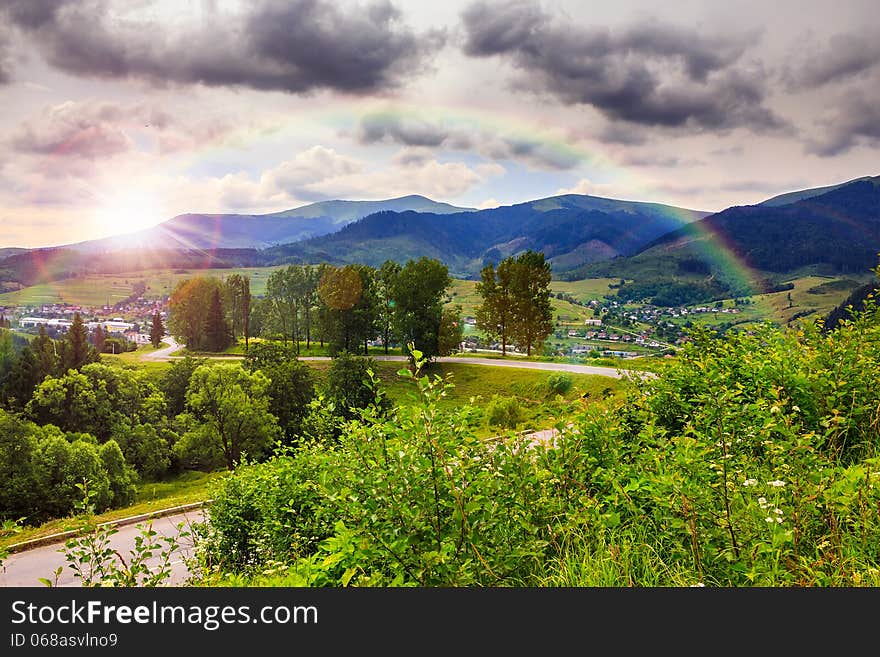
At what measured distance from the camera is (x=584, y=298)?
123250 millimetres

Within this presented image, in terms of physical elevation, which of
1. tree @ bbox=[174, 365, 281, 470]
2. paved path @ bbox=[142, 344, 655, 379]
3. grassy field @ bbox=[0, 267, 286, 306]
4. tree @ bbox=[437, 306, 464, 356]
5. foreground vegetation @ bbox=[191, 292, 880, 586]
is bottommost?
tree @ bbox=[174, 365, 281, 470]

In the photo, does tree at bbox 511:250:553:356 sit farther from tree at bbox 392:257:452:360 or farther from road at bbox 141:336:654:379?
tree at bbox 392:257:452:360

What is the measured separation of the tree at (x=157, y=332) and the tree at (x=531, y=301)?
4303 cm

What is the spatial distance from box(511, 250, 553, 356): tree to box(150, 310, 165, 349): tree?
141 ft

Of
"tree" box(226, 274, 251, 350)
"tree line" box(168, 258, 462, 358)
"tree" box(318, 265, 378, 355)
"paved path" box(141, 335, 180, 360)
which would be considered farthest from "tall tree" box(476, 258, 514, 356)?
"paved path" box(141, 335, 180, 360)

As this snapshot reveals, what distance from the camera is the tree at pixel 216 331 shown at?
64250mm

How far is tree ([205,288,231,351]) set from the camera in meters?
64.2

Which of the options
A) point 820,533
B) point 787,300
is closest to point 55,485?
point 820,533

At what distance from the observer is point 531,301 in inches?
2029

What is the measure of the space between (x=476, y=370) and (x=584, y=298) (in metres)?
83.5

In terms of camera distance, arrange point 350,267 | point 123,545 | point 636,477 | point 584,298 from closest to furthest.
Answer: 1. point 636,477
2. point 123,545
3. point 350,267
4. point 584,298

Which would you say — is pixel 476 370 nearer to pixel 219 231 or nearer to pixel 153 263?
pixel 153 263

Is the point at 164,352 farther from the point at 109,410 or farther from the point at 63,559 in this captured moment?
the point at 63,559

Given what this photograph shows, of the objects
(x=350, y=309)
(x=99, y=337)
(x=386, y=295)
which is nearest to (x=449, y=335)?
(x=386, y=295)
